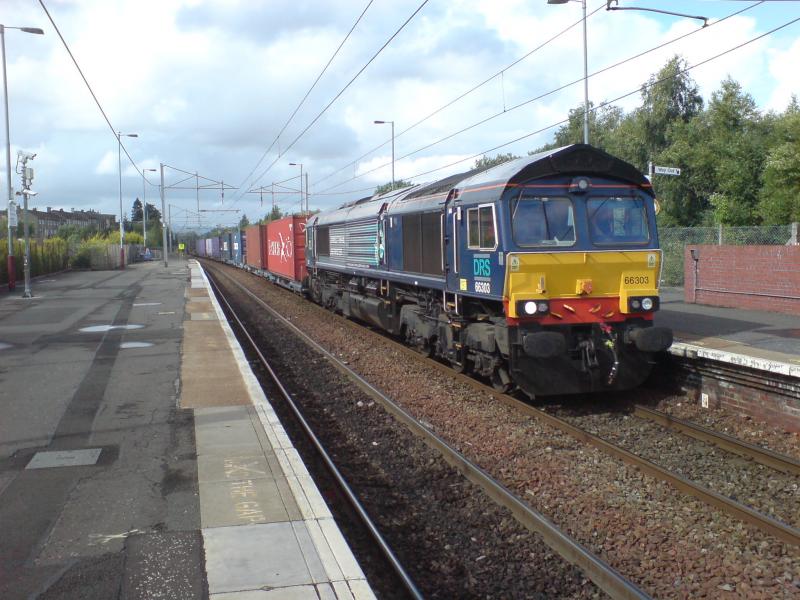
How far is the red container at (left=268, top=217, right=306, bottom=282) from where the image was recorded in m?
26.3

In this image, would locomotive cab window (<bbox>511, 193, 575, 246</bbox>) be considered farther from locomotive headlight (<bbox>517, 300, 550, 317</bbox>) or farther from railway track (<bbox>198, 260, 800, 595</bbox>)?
railway track (<bbox>198, 260, 800, 595</bbox>)

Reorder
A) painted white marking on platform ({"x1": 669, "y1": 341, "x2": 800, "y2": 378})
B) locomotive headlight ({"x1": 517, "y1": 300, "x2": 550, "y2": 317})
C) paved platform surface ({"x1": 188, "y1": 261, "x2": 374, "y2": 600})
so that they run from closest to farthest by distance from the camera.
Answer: paved platform surface ({"x1": 188, "y1": 261, "x2": 374, "y2": 600}), painted white marking on platform ({"x1": 669, "y1": 341, "x2": 800, "y2": 378}), locomotive headlight ({"x1": 517, "y1": 300, "x2": 550, "y2": 317})

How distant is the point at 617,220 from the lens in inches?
371

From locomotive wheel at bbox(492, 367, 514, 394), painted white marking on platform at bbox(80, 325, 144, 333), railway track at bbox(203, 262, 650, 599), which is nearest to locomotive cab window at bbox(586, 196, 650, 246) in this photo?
locomotive wheel at bbox(492, 367, 514, 394)

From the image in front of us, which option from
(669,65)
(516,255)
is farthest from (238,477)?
(669,65)

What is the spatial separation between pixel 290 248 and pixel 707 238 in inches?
573

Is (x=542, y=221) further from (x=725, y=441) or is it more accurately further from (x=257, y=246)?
(x=257, y=246)

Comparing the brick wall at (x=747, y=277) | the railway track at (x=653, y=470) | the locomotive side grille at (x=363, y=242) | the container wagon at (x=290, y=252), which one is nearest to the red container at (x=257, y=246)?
the container wagon at (x=290, y=252)

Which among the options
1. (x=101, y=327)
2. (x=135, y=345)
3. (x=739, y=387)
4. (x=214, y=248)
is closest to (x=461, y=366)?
(x=739, y=387)

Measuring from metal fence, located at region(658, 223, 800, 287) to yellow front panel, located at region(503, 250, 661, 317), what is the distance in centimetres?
1037

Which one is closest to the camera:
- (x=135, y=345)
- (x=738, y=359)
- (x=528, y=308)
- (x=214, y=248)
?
(x=738, y=359)

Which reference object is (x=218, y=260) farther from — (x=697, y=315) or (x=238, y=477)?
(x=238, y=477)

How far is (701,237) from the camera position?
2152 centimetres

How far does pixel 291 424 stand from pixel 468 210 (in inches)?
146
